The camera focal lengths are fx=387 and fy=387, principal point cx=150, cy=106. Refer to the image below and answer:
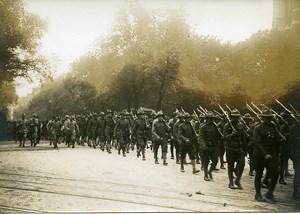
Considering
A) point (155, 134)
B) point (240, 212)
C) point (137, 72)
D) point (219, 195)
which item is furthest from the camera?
point (155, 134)

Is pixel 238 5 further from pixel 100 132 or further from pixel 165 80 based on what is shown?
pixel 100 132

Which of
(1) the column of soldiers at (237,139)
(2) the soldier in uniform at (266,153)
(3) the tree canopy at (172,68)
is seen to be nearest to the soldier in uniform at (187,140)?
(1) the column of soldiers at (237,139)

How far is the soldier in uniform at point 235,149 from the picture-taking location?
7309 millimetres

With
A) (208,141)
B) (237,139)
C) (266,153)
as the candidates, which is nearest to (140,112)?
(208,141)

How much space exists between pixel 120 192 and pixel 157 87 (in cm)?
325

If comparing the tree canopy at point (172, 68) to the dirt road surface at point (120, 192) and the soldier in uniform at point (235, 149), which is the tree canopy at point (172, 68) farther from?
the soldier in uniform at point (235, 149)

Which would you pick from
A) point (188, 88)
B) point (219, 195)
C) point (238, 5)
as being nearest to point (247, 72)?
point (188, 88)

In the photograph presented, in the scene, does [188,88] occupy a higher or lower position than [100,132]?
higher

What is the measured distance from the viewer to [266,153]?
6.33m

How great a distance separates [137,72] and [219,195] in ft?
11.0

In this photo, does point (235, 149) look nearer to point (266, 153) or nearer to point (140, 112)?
point (266, 153)

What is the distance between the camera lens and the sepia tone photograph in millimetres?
6500

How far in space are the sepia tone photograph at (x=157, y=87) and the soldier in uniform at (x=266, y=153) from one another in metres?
0.02

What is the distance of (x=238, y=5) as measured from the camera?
24.6 feet
